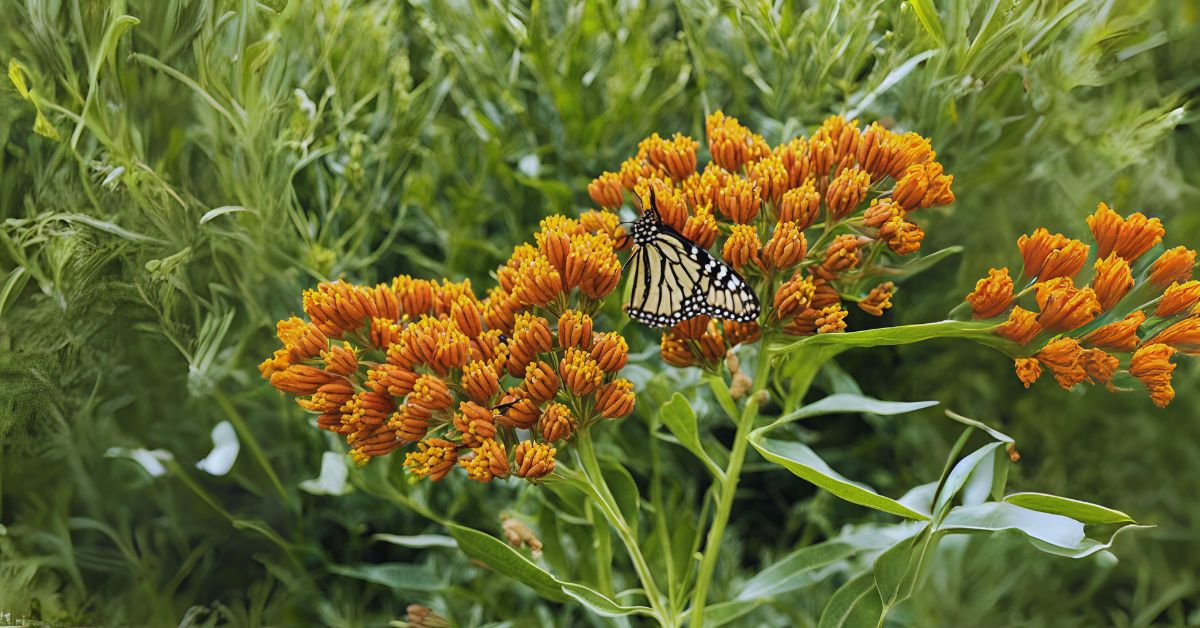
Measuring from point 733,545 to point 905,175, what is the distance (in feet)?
1.53

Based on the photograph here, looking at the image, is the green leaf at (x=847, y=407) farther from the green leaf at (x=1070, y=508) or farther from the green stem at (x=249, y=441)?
the green stem at (x=249, y=441)

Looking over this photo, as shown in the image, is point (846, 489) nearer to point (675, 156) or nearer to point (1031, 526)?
point (1031, 526)

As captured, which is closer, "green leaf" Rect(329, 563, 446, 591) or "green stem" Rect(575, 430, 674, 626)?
"green stem" Rect(575, 430, 674, 626)

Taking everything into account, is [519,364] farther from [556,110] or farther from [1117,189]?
[1117,189]

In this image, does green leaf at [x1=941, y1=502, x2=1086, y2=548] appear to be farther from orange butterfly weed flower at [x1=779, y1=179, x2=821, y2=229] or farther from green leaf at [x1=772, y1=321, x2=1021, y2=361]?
orange butterfly weed flower at [x1=779, y1=179, x2=821, y2=229]

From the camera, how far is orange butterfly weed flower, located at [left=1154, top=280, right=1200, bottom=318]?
0.48 m

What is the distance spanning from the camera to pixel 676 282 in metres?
0.54

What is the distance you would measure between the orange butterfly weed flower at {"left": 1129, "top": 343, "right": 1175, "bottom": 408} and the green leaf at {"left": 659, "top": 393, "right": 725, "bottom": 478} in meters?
0.24

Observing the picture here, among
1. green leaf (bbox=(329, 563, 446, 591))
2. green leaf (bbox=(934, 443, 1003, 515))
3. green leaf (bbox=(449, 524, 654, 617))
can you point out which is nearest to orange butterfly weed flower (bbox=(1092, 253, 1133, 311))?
green leaf (bbox=(934, 443, 1003, 515))

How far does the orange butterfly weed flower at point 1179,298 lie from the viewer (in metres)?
0.48

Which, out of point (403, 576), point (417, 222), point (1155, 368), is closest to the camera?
point (1155, 368)

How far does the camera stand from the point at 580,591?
52 centimetres

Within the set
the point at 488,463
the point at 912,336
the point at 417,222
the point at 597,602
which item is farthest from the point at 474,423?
the point at 417,222

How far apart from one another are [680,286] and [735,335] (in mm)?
46
